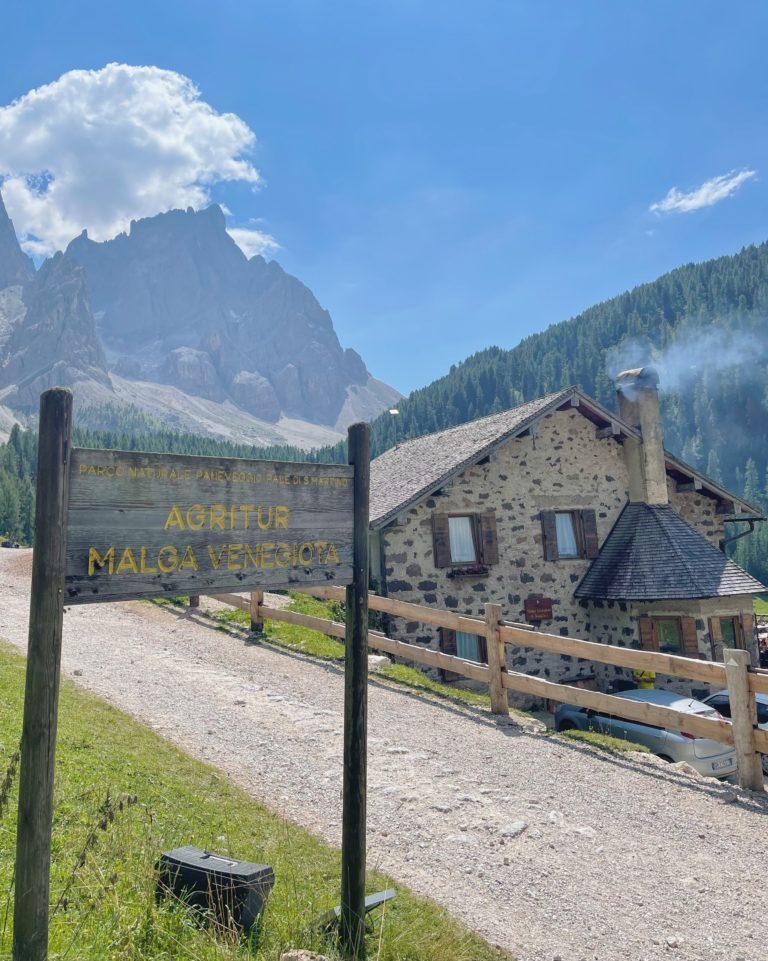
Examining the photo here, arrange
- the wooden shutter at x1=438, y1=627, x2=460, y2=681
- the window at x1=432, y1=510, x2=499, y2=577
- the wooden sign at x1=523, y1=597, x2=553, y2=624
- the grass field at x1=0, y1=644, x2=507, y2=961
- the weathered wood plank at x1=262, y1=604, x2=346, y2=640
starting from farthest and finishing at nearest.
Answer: the wooden sign at x1=523, y1=597, x2=553, y2=624 < the window at x1=432, y1=510, x2=499, y2=577 < the wooden shutter at x1=438, y1=627, x2=460, y2=681 < the weathered wood plank at x1=262, y1=604, x2=346, y2=640 < the grass field at x1=0, y1=644, x2=507, y2=961

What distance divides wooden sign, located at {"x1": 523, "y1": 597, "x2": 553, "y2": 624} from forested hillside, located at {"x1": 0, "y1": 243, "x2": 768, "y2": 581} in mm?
93936

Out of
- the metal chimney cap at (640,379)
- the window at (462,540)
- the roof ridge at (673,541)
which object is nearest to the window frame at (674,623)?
the roof ridge at (673,541)

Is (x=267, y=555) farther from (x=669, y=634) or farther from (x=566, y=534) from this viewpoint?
(x=566, y=534)

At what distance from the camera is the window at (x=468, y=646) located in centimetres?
1585

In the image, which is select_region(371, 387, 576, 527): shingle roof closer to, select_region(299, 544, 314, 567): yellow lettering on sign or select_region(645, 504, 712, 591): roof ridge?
select_region(645, 504, 712, 591): roof ridge

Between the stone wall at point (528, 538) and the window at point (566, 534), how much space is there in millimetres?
319

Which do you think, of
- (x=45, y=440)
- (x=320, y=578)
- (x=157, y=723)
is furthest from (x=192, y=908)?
(x=157, y=723)

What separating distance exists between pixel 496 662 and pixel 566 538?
8.91 meters

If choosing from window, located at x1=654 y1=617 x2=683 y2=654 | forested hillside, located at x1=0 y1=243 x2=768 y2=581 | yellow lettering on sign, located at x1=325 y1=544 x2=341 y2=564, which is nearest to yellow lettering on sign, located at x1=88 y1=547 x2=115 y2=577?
yellow lettering on sign, located at x1=325 y1=544 x2=341 y2=564

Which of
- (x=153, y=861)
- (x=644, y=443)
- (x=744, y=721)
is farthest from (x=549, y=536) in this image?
(x=153, y=861)

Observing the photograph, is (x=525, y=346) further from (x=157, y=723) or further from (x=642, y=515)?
(x=157, y=723)

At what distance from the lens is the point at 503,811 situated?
6.21 metres

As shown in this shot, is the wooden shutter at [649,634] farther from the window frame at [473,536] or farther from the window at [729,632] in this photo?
the window frame at [473,536]

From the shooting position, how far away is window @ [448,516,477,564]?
16.1m
